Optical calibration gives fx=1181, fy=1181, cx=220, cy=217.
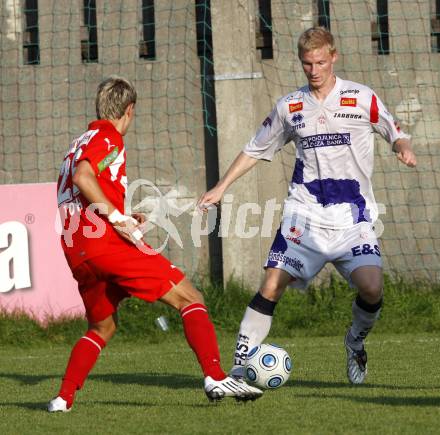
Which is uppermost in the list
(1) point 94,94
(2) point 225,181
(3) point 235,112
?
(1) point 94,94

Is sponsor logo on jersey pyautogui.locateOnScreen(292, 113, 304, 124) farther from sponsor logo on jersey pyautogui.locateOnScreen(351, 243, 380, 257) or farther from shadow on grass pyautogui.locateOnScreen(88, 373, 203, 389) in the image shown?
shadow on grass pyautogui.locateOnScreen(88, 373, 203, 389)

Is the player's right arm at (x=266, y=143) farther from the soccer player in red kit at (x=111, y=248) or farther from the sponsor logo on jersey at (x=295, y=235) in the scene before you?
the soccer player in red kit at (x=111, y=248)

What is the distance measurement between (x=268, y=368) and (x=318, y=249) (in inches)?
33.3

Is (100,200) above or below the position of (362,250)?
above

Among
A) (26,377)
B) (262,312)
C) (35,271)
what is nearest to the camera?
(262,312)

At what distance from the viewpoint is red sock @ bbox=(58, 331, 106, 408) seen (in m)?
5.90

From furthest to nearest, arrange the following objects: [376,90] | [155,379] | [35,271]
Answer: [376,90], [35,271], [155,379]

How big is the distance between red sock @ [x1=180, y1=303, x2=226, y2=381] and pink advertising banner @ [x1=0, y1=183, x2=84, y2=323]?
4208 millimetres

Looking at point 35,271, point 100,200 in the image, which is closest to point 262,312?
point 100,200

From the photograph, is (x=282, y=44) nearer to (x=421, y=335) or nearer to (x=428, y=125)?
(x=428, y=125)

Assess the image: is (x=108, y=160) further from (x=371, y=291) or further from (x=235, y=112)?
(x=235, y=112)

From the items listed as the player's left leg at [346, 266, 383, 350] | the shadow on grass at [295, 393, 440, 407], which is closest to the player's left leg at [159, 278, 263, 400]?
the shadow on grass at [295, 393, 440, 407]

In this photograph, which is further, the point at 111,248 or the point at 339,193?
the point at 339,193

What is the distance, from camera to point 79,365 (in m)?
5.97
